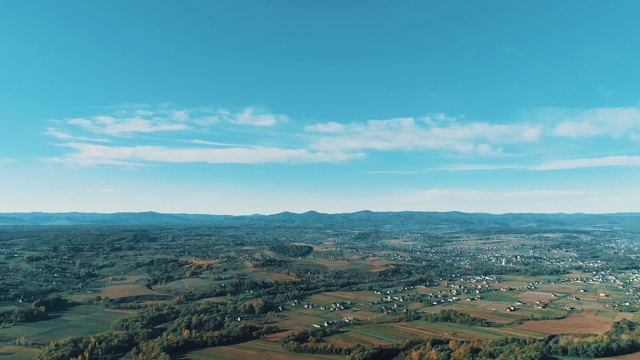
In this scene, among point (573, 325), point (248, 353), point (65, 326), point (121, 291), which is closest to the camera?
point (248, 353)

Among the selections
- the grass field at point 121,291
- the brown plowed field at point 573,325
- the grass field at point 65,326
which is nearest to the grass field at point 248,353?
the grass field at point 65,326

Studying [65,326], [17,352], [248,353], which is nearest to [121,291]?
[65,326]

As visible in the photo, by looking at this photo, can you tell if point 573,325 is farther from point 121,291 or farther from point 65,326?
point 121,291

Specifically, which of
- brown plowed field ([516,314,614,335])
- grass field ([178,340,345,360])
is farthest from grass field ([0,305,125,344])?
brown plowed field ([516,314,614,335])

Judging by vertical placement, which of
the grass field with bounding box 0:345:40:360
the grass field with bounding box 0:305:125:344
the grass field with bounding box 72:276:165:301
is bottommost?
the grass field with bounding box 0:305:125:344

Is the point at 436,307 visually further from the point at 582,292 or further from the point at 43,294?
the point at 43,294

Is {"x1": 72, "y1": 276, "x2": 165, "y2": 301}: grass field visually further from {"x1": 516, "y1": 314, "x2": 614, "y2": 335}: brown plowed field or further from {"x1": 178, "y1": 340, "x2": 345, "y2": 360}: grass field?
{"x1": 516, "y1": 314, "x2": 614, "y2": 335}: brown plowed field

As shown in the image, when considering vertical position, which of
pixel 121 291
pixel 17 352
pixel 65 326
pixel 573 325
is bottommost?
pixel 65 326

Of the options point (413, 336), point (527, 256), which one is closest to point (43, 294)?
point (413, 336)
